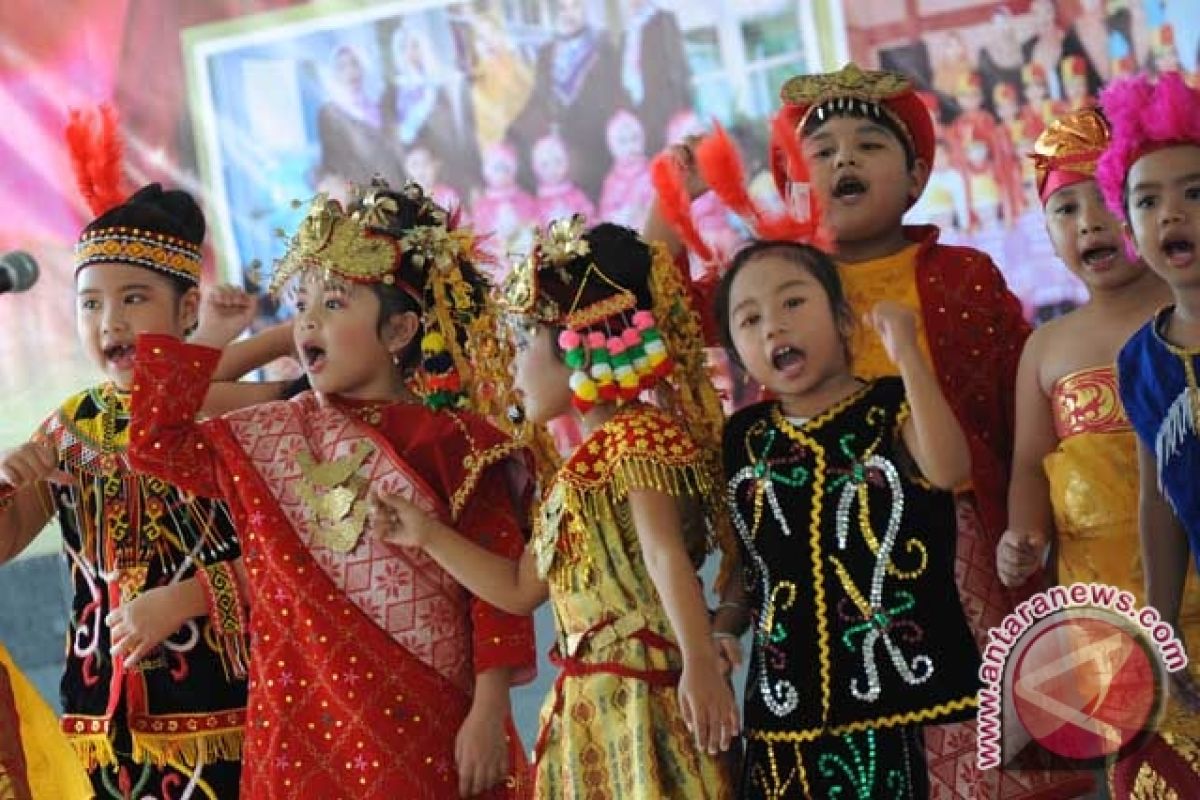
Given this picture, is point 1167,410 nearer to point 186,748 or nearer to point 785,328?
point 785,328

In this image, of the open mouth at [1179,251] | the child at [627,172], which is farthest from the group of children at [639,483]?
the child at [627,172]

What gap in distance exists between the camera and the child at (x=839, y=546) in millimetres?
2176

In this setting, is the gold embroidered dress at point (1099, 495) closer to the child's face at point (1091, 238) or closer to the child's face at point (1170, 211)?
the child's face at point (1091, 238)

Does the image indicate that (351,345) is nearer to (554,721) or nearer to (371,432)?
(371,432)

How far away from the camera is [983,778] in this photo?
7.18 ft

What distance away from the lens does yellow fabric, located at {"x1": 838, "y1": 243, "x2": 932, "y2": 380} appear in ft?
8.31

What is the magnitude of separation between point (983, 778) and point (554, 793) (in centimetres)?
57

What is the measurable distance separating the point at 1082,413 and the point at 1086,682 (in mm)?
388

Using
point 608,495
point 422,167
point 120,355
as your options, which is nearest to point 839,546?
point 608,495

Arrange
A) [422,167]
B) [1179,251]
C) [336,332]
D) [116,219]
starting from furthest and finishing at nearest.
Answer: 1. [422,167]
2. [116,219]
3. [336,332]
4. [1179,251]

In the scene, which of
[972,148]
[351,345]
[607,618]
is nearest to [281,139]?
[972,148]

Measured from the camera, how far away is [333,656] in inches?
97.1

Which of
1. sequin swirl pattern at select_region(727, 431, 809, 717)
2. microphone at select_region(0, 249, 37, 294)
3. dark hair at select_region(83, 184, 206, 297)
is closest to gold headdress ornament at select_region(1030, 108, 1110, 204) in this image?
sequin swirl pattern at select_region(727, 431, 809, 717)

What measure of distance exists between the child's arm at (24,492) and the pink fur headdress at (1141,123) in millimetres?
1577
